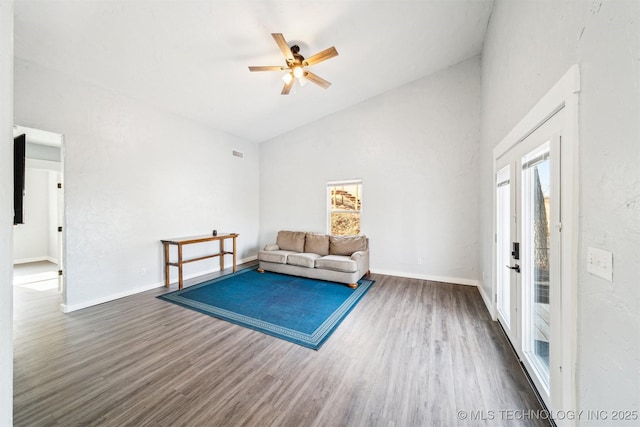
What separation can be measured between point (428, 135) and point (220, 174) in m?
4.44

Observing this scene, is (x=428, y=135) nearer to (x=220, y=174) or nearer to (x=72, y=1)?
(x=220, y=174)

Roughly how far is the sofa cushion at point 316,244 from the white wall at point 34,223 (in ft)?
22.4

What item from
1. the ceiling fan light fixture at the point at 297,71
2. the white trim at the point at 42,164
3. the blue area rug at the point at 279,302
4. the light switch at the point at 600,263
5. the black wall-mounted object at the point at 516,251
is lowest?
the blue area rug at the point at 279,302

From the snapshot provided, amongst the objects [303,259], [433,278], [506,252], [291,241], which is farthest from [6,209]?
[433,278]

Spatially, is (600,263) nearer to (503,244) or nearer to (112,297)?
(503,244)

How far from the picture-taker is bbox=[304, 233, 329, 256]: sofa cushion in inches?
193

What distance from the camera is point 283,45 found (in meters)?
2.60

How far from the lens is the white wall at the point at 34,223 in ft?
18.7

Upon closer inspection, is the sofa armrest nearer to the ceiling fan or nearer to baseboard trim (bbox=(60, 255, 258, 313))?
the ceiling fan

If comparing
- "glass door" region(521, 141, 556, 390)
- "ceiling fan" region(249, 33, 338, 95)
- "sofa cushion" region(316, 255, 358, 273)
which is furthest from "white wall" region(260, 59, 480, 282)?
"glass door" region(521, 141, 556, 390)

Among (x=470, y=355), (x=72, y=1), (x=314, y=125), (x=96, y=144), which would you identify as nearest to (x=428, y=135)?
(x=314, y=125)

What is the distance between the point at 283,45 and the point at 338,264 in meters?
3.30

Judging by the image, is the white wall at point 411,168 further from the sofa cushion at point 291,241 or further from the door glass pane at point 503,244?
the door glass pane at point 503,244

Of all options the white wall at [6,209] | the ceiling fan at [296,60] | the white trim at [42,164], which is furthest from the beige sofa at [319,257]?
the white trim at [42,164]
